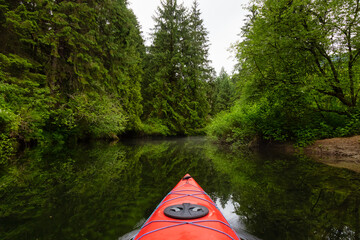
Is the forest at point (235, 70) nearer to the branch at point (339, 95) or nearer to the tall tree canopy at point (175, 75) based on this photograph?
the branch at point (339, 95)

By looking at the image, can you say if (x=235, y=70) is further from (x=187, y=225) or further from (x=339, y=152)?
(x=187, y=225)

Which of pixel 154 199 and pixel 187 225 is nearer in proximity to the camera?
pixel 187 225

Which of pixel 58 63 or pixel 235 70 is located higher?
pixel 58 63

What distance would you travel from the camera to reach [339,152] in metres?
7.39

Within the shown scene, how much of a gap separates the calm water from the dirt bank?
46.7 inches

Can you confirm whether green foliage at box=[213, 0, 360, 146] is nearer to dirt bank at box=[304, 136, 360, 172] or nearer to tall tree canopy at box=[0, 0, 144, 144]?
dirt bank at box=[304, 136, 360, 172]

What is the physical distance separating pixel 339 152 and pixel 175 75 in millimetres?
19933

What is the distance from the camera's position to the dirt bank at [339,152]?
21.5ft

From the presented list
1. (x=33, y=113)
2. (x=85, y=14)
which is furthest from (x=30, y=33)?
(x=33, y=113)

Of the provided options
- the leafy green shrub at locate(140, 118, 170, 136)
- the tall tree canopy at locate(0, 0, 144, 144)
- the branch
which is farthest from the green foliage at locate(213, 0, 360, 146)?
the leafy green shrub at locate(140, 118, 170, 136)

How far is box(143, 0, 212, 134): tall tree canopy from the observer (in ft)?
75.9

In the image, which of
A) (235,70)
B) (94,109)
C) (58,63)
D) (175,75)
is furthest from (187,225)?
(175,75)

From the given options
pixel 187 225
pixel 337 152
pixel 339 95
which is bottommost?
pixel 337 152

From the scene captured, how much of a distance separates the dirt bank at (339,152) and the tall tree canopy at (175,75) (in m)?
16.5
